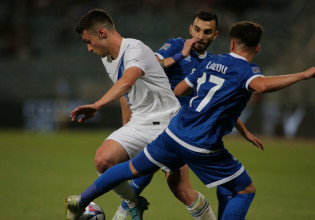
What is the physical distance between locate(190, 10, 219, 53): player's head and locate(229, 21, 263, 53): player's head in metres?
1.27

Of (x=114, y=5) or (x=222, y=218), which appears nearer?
Result: (x=222, y=218)

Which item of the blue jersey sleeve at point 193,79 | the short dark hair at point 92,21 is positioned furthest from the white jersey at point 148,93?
the blue jersey sleeve at point 193,79

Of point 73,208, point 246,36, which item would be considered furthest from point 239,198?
point 73,208

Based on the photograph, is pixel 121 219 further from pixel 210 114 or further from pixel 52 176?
pixel 52 176

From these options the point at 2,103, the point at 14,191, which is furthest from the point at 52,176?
the point at 2,103

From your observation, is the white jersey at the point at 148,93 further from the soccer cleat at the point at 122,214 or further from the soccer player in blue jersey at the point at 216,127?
the soccer cleat at the point at 122,214

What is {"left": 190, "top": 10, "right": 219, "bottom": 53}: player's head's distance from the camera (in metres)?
5.65

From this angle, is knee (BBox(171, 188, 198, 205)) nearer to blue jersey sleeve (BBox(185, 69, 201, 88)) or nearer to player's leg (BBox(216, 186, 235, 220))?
player's leg (BBox(216, 186, 235, 220))

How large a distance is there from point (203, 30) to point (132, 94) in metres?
1.15

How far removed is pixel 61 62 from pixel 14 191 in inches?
639

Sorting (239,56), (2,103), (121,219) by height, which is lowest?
(2,103)

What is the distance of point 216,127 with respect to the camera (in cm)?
436

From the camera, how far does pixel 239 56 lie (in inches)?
171

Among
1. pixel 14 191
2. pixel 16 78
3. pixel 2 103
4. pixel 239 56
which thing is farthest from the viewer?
pixel 16 78
